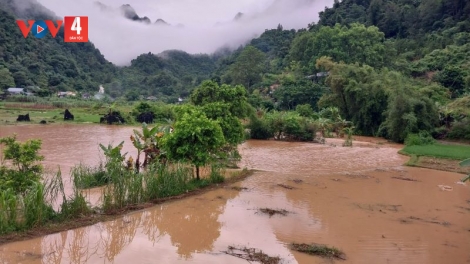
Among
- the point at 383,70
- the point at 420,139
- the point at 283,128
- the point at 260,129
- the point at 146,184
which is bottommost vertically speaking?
the point at 146,184

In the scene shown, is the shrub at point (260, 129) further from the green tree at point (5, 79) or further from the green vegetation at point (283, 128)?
the green tree at point (5, 79)

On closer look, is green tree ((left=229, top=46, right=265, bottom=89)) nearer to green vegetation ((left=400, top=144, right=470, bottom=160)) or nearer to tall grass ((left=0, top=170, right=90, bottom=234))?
green vegetation ((left=400, top=144, right=470, bottom=160))

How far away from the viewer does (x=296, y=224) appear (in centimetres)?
948

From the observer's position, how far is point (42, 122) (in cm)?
3142

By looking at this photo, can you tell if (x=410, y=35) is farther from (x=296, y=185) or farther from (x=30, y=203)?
(x=30, y=203)

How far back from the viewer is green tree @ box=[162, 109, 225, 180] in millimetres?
11734

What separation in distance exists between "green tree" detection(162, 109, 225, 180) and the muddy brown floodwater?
46.9 inches

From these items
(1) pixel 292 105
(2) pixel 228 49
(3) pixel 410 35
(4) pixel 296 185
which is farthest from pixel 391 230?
(2) pixel 228 49

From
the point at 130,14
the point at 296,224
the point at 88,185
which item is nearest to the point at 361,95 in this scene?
the point at 296,224

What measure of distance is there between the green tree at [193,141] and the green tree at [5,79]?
1832 inches

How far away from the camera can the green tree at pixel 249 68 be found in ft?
185

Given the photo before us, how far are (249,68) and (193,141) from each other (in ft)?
149

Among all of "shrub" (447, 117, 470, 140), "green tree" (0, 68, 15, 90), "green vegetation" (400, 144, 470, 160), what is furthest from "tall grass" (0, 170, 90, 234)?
"green tree" (0, 68, 15, 90)

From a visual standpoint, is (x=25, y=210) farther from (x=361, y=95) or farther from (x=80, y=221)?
(x=361, y=95)
